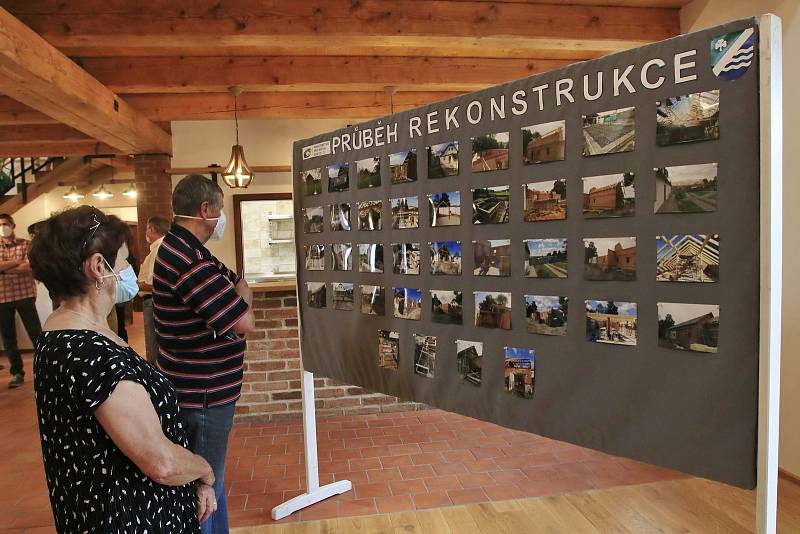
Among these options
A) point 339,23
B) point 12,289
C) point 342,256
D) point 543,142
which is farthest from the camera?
point 12,289

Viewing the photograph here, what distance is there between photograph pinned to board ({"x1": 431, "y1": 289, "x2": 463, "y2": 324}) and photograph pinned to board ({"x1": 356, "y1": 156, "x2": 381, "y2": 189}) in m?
0.59

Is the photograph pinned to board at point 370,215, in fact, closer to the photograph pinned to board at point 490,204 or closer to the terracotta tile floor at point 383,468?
the photograph pinned to board at point 490,204

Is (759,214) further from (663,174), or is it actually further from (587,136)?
(587,136)

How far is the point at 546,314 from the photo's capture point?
72.5 inches

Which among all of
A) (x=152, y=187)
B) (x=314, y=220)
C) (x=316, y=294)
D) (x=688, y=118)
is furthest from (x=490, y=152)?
(x=152, y=187)

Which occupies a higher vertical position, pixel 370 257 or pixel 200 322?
pixel 370 257

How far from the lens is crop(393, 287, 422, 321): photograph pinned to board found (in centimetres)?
231

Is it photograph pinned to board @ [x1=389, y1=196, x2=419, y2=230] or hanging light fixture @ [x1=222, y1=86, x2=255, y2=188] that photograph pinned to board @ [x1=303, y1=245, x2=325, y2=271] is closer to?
photograph pinned to board @ [x1=389, y1=196, x2=419, y2=230]

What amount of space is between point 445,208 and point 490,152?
0.29 metres

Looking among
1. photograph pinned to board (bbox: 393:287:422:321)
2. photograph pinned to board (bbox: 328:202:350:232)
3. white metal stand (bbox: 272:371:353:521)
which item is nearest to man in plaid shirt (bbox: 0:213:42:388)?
white metal stand (bbox: 272:371:353:521)

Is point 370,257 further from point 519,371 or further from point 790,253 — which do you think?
point 790,253

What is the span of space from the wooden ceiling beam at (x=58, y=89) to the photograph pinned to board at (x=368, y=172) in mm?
2257

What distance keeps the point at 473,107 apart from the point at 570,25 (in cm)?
257

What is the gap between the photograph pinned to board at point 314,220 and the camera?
2824 mm
